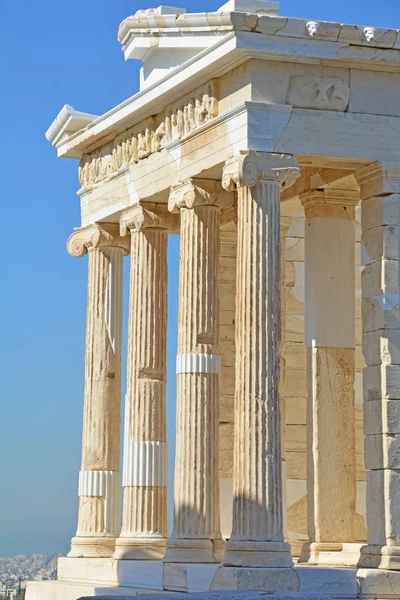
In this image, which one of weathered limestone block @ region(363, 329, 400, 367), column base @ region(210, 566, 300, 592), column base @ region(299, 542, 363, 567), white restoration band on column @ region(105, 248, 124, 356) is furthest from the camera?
white restoration band on column @ region(105, 248, 124, 356)

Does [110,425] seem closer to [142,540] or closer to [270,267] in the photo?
[142,540]

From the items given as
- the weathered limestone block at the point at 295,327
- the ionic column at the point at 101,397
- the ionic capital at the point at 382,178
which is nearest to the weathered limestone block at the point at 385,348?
the ionic capital at the point at 382,178

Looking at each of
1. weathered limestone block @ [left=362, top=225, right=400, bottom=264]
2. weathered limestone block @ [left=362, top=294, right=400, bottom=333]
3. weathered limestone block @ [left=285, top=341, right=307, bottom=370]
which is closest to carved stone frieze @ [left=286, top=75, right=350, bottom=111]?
weathered limestone block @ [left=362, top=225, right=400, bottom=264]

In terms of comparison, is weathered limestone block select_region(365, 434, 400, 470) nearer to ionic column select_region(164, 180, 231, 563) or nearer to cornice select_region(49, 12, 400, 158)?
ionic column select_region(164, 180, 231, 563)

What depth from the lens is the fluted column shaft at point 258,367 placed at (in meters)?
26.3

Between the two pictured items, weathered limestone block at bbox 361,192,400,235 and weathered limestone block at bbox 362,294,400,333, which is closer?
weathered limestone block at bbox 362,294,400,333

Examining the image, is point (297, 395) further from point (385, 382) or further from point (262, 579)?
point (262, 579)

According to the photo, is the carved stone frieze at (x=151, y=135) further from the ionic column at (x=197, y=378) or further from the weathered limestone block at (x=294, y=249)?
the weathered limestone block at (x=294, y=249)

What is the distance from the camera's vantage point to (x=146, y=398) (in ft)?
103

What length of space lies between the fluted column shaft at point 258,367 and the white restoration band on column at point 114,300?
278 inches

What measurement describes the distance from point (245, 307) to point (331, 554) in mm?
5154

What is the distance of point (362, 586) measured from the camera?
86.9ft

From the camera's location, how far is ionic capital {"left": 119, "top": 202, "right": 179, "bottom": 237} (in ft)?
104

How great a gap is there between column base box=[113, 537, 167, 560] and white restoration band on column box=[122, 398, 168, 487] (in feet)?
3.43
